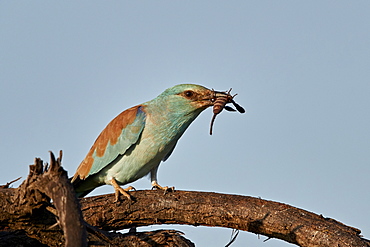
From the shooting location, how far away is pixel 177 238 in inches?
197

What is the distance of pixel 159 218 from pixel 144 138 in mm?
1051

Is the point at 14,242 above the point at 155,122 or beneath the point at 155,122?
beneath

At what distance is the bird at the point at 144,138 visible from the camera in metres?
6.18

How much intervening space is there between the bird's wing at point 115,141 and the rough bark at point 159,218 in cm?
72

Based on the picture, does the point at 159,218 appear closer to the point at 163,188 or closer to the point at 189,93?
the point at 163,188

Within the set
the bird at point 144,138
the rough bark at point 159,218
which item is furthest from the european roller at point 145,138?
the rough bark at point 159,218

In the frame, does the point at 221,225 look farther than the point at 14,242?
Yes

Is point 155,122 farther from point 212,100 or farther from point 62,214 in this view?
point 62,214

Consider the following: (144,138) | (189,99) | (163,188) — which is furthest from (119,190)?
(189,99)

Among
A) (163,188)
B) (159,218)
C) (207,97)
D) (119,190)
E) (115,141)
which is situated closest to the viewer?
(159,218)

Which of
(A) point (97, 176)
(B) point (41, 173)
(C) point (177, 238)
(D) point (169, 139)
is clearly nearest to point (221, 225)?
(C) point (177, 238)

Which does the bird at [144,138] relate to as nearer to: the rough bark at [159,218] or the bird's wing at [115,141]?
the bird's wing at [115,141]

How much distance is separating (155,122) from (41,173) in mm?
2565

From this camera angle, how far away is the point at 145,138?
245 inches
